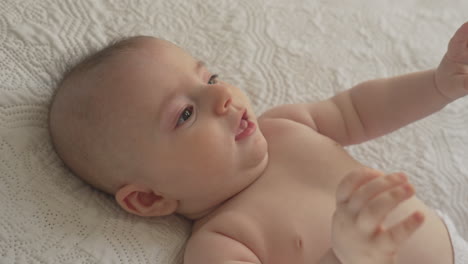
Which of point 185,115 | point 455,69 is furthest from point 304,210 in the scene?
point 455,69

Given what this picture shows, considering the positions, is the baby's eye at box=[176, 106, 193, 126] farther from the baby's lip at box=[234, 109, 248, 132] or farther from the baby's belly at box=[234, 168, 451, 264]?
the baby's belly at box=[234, 168, 451, 264]

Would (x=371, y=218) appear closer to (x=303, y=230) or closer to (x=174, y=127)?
(x=303, y=230)

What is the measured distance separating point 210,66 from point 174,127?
0.41 metres

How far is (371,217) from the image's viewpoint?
629mm

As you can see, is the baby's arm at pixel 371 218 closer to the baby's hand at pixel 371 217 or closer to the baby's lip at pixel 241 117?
the baby's hand at pixel 371 217

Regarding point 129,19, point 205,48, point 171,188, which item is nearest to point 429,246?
point 171,188

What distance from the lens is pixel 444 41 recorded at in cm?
144

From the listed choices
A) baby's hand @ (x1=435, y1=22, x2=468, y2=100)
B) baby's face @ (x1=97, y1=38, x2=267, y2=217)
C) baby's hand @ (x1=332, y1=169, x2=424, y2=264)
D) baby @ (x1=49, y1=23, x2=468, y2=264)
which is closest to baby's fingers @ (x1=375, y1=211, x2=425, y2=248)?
baby's hand @ (x1=332, y1=169, x2=424, y2=264)

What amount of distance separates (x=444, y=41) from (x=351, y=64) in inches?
11.9

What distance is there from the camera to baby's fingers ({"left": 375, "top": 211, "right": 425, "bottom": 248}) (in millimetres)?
598

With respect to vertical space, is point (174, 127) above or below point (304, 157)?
above

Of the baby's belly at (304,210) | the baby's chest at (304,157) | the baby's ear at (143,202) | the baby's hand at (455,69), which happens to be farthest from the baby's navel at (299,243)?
the baby's hand at (455,69)

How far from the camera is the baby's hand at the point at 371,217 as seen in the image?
2.01 feet

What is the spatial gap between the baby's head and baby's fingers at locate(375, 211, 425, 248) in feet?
1.11
